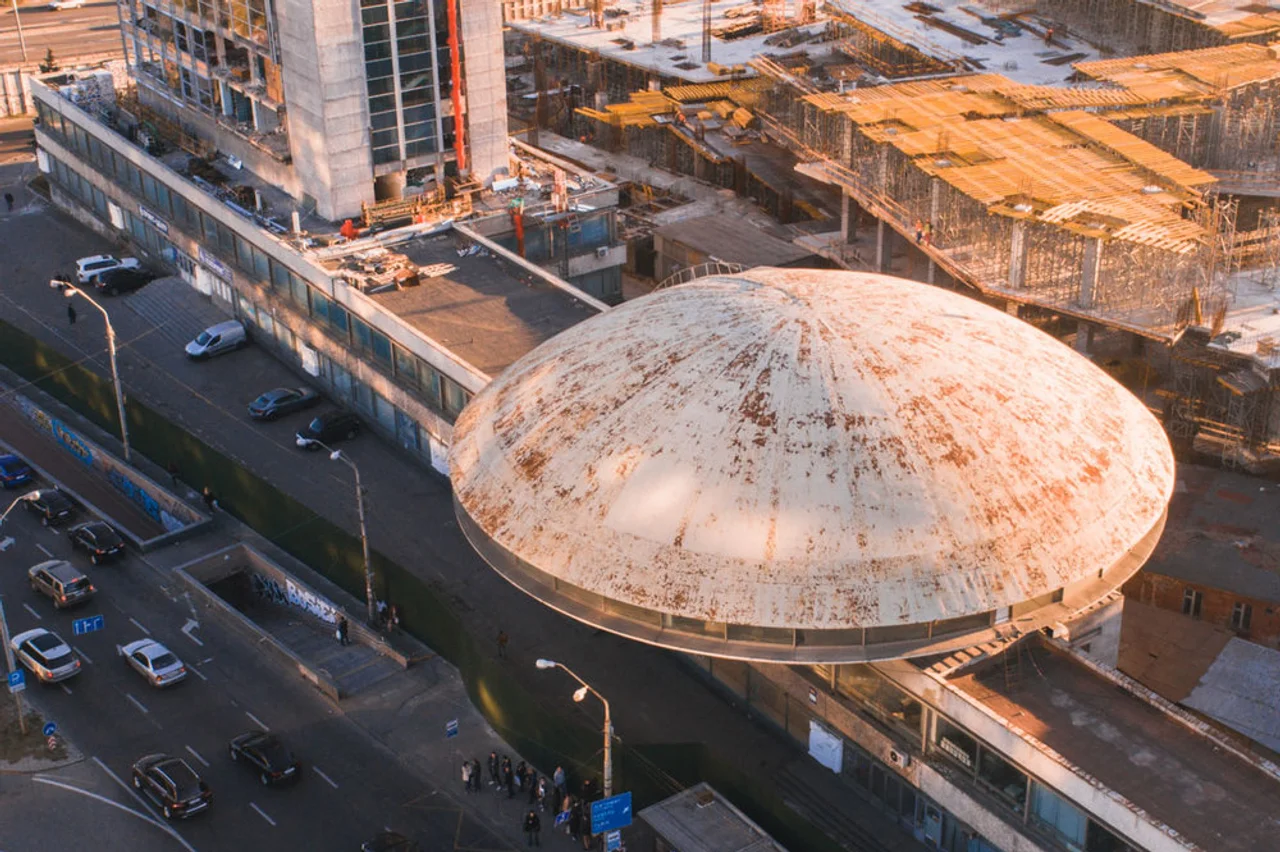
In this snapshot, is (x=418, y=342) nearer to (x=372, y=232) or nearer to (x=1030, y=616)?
(x=372, y=232)

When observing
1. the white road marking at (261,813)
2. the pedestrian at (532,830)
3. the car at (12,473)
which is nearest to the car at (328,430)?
the car at (12,473)

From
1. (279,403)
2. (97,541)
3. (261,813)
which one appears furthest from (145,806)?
(279,403)

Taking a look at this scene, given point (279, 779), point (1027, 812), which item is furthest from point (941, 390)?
point (279, 779)

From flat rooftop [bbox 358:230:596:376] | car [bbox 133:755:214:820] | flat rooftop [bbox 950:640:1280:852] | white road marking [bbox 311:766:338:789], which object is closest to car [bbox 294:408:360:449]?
flat rooftop [bbox 358:230:596:376]

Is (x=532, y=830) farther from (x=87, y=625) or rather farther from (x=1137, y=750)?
(x=87, y=625)

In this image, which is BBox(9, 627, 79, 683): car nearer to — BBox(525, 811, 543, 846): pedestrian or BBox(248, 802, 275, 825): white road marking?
BBox(248, 802, 275, 825): white road marking

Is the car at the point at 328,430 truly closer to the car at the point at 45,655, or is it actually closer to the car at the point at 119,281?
the car at the point at 45,655
